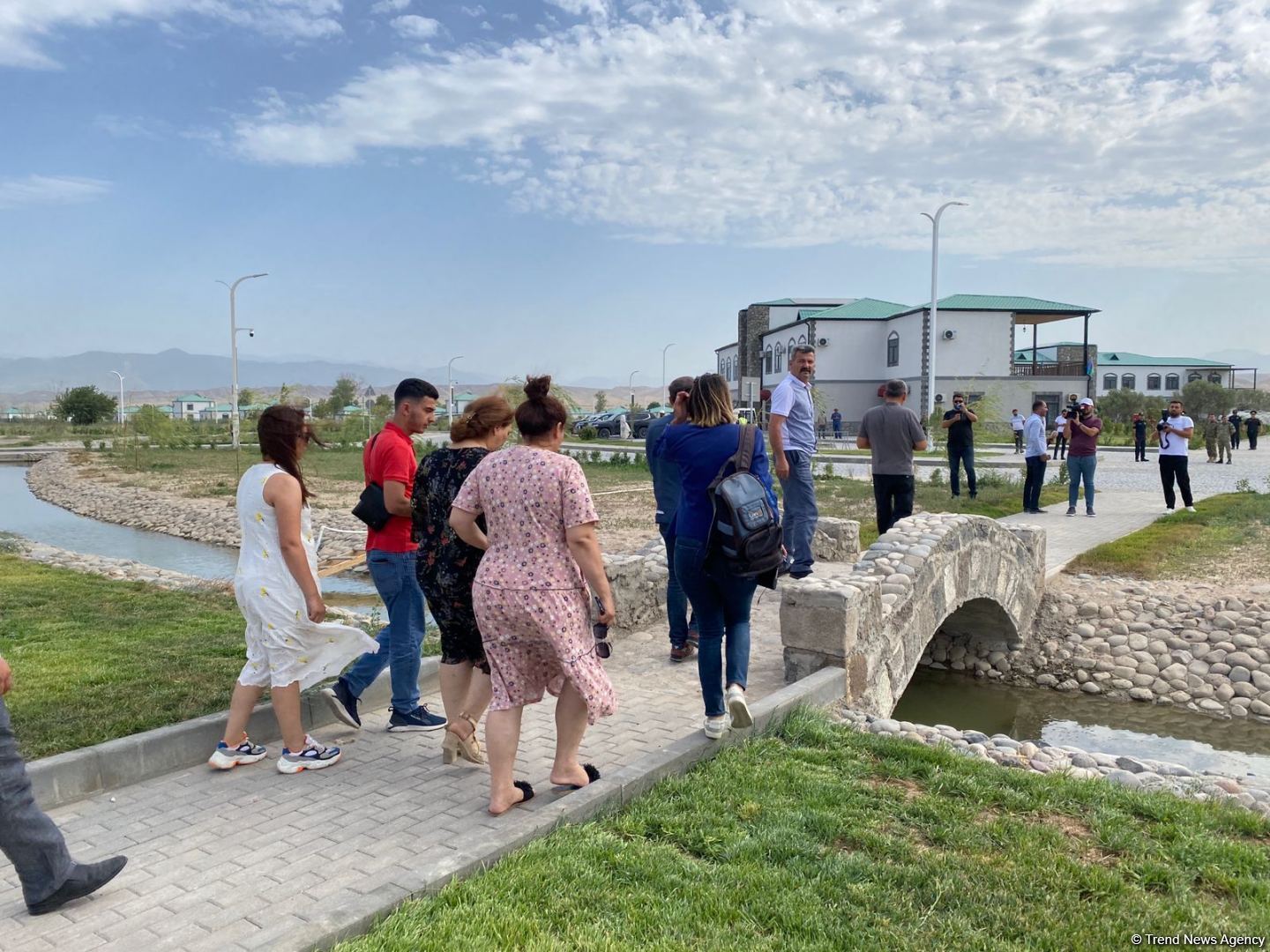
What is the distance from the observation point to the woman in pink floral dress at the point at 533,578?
3844mm

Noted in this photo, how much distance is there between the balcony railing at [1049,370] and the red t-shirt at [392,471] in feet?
152

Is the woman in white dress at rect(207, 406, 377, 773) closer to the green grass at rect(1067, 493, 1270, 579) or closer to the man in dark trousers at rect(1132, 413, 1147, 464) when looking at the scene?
the green grass at rect(1067, 493, 1270, 579)

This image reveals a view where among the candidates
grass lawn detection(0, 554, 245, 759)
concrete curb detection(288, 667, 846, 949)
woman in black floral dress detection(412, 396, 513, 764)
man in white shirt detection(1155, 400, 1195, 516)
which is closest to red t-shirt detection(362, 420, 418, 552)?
woman in black floral dress detection(412, 396, 513, 764)

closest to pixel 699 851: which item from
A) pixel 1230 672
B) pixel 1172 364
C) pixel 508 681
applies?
pixel 508 681

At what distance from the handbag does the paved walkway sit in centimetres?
118

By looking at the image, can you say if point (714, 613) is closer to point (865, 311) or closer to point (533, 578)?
point (533, 578)

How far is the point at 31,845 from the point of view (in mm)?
3174

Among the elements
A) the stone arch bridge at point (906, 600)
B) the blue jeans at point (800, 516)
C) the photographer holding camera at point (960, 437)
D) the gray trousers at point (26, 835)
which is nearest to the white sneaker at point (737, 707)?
the stone arch bridge at point (906, 600)

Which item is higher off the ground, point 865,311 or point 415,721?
point 865,311

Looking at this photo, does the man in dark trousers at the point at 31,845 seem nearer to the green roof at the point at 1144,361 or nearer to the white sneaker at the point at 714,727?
the white sneaker at the point at 714,727

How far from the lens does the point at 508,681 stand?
4.00 metres

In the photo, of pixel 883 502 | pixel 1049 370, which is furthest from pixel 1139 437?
pixel 883 502

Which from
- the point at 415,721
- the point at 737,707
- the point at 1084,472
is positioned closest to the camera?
the point at 737,707

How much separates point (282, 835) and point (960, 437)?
14.6 m
